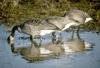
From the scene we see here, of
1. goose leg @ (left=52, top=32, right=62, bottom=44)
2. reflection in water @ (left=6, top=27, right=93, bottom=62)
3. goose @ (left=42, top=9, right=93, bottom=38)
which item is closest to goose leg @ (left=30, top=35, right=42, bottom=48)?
reflection in water @ (left=6, top=27, right=93, bottom=62)

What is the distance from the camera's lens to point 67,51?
Answer: 11.0 meters

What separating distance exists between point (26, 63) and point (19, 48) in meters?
1.63

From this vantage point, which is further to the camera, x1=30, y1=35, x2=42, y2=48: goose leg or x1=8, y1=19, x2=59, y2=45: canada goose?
x1=8, y1=19, x2=59, y2=45: canada goose

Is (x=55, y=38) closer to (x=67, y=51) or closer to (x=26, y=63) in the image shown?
(x=67, y=51)

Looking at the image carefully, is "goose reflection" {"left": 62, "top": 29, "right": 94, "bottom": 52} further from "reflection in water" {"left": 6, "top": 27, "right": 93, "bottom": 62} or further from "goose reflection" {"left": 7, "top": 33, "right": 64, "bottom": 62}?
"goose reflection" {"left": 7, "top": 33, "right": 64, "bottom": 62}

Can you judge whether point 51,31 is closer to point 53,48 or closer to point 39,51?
point 53,48

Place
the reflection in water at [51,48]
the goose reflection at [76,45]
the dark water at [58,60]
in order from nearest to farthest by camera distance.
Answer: the dark water at [58,60], the reflection in water at [51,48], the goose reflection at [76,45]

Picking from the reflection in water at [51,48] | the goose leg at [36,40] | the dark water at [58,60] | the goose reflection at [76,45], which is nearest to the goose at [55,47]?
the reflection in water at [51,48]

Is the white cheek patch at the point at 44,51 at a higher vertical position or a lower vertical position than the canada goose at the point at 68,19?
lower

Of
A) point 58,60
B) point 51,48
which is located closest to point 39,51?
point 51,48

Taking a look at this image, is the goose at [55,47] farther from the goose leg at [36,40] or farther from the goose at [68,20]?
the goose at [68,20]

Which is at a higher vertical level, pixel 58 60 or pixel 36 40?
pixel 36 40

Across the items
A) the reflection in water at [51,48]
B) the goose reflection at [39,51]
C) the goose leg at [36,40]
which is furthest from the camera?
the goose leg at [36,40]

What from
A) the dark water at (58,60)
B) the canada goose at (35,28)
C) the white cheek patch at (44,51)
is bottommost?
the dark water at (58,60)
